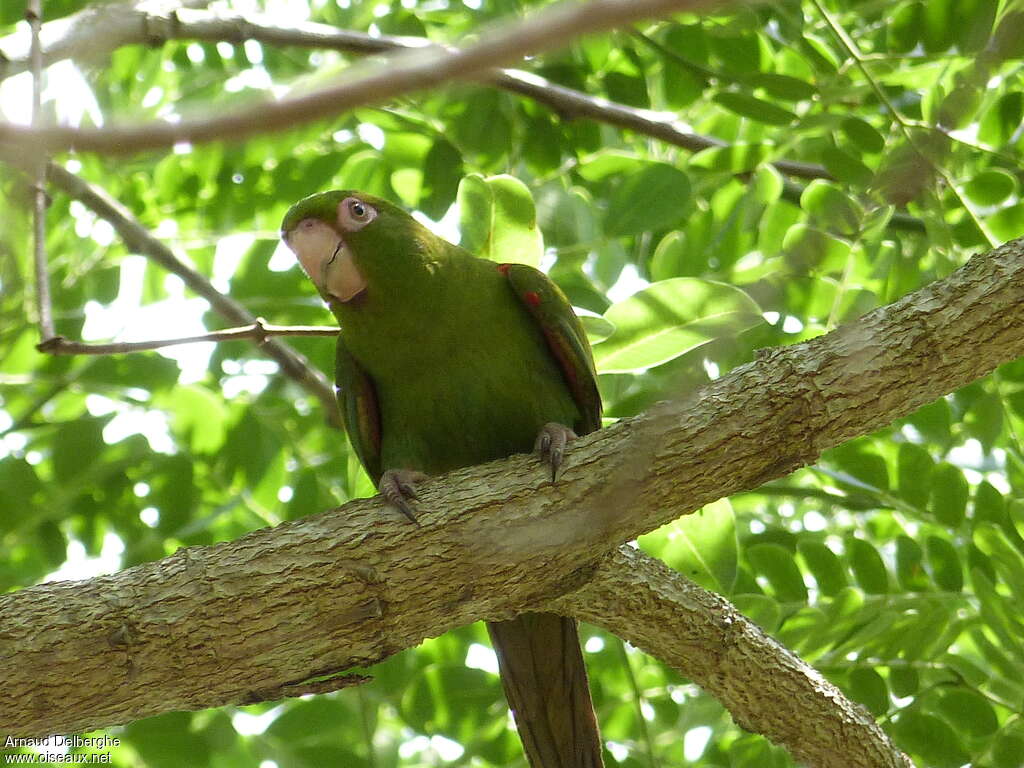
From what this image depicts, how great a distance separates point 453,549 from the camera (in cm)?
267

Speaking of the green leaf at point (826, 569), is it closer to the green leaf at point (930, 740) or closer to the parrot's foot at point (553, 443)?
the green leaf at point (930, 740)

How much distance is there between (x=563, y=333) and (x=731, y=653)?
1.07 metres

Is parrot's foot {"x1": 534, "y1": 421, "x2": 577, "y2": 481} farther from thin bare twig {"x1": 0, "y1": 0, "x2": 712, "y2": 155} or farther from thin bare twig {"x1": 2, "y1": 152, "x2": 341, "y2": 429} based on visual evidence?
thin bare twig {"x1": 0, "y1": 0, "x2": 712, "y2": 155}

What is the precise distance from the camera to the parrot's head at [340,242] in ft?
11.3

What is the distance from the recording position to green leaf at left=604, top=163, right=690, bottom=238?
12.0 feet

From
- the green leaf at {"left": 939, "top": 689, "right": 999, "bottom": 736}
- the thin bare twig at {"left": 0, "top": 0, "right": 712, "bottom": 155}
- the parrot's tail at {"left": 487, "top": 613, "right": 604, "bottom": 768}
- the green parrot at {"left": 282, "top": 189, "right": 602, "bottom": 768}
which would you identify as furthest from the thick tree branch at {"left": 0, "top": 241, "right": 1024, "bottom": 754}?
the thin bare twig at {"left": 0, "top": 0, "right": 712, "bottom": 155}

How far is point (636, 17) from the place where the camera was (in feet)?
2.18

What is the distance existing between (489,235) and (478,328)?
1.16 feet

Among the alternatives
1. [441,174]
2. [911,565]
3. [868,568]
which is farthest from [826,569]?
[441,174]

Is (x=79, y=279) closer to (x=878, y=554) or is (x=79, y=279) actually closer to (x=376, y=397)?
(x=376, y=397)

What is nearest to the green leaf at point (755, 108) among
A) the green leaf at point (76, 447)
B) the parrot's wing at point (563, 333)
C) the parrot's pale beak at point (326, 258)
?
the parrot's wing at point (563, 333)

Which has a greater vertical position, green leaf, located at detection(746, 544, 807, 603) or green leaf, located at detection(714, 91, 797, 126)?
green leaf, located at detection(714, 91, 797, 126)

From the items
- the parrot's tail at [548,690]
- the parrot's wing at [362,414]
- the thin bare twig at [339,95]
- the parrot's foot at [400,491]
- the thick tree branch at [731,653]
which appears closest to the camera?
the thin bare twig at [339,95]

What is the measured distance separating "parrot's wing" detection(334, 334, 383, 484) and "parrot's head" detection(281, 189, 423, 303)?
0.27 meters
